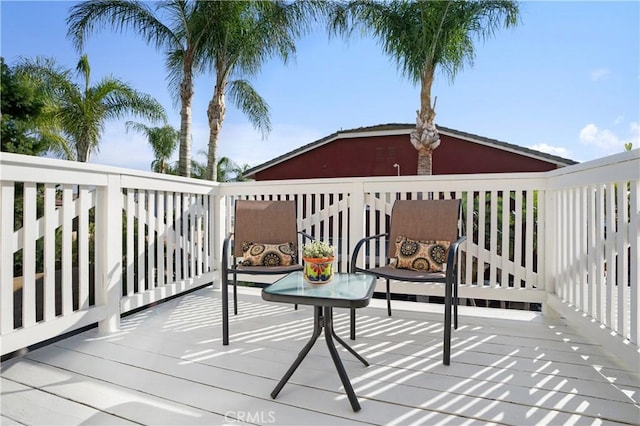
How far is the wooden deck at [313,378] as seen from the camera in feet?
5.11

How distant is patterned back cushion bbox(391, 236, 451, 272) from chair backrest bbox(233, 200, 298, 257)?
877 millimetres

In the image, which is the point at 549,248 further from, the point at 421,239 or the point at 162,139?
the point at 162,139

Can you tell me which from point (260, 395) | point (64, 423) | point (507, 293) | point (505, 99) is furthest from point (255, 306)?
point (505, 99)

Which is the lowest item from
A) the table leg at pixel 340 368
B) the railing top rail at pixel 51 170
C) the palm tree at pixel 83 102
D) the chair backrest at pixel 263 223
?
the table leg at pixel 340 368

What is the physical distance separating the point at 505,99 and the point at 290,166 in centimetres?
Result: 761

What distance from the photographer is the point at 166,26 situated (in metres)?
8.22

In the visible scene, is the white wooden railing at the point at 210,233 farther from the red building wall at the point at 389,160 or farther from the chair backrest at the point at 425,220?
the red building wall at the point at 389,160

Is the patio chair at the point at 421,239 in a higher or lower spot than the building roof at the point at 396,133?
lower

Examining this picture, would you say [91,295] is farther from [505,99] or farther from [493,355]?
[505,99]

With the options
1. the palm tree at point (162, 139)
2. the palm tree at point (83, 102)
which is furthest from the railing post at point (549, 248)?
the palm tree at point (162, 139)

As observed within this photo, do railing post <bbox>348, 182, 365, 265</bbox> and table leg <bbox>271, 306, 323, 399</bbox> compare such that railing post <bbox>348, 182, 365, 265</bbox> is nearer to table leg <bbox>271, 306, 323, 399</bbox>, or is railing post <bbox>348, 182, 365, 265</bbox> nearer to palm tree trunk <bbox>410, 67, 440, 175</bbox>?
table leg <bbox>271, 306, 323, 399</bbox>

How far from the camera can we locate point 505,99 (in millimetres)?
11922

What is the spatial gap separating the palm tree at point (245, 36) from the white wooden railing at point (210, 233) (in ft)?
18.9

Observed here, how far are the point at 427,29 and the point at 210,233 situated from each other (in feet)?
19.1
